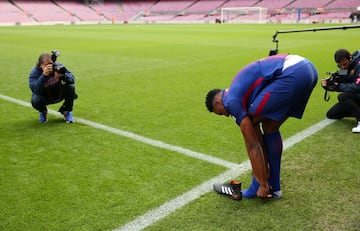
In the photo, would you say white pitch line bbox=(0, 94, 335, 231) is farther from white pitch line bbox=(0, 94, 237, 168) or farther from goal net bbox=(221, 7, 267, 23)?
goal net bbox=(221, 7, 267, 23)

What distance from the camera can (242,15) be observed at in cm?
5544

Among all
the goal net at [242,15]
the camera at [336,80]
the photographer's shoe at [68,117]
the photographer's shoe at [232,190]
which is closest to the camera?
the photographer's shoe at [232,190]

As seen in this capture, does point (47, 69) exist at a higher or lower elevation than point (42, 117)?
higher

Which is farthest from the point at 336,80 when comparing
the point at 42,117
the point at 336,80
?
the point at 42,117

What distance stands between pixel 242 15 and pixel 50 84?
53.4m

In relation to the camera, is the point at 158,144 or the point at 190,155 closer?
the point at 190,155

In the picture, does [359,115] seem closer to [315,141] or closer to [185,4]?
[315,141]

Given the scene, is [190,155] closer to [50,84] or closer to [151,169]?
[151,169]

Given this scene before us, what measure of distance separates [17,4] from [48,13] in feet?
17.0

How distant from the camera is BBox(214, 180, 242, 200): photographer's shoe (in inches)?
129

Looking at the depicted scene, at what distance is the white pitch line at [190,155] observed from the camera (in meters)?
3.00

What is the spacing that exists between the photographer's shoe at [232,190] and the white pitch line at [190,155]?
16 centimetres

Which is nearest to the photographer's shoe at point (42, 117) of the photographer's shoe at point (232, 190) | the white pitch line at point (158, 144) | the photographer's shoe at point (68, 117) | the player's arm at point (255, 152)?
the photographer's shoe at point (68, 117)

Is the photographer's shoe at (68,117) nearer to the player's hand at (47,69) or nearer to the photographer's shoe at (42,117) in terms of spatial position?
the photographer's shoe at (42,117)
